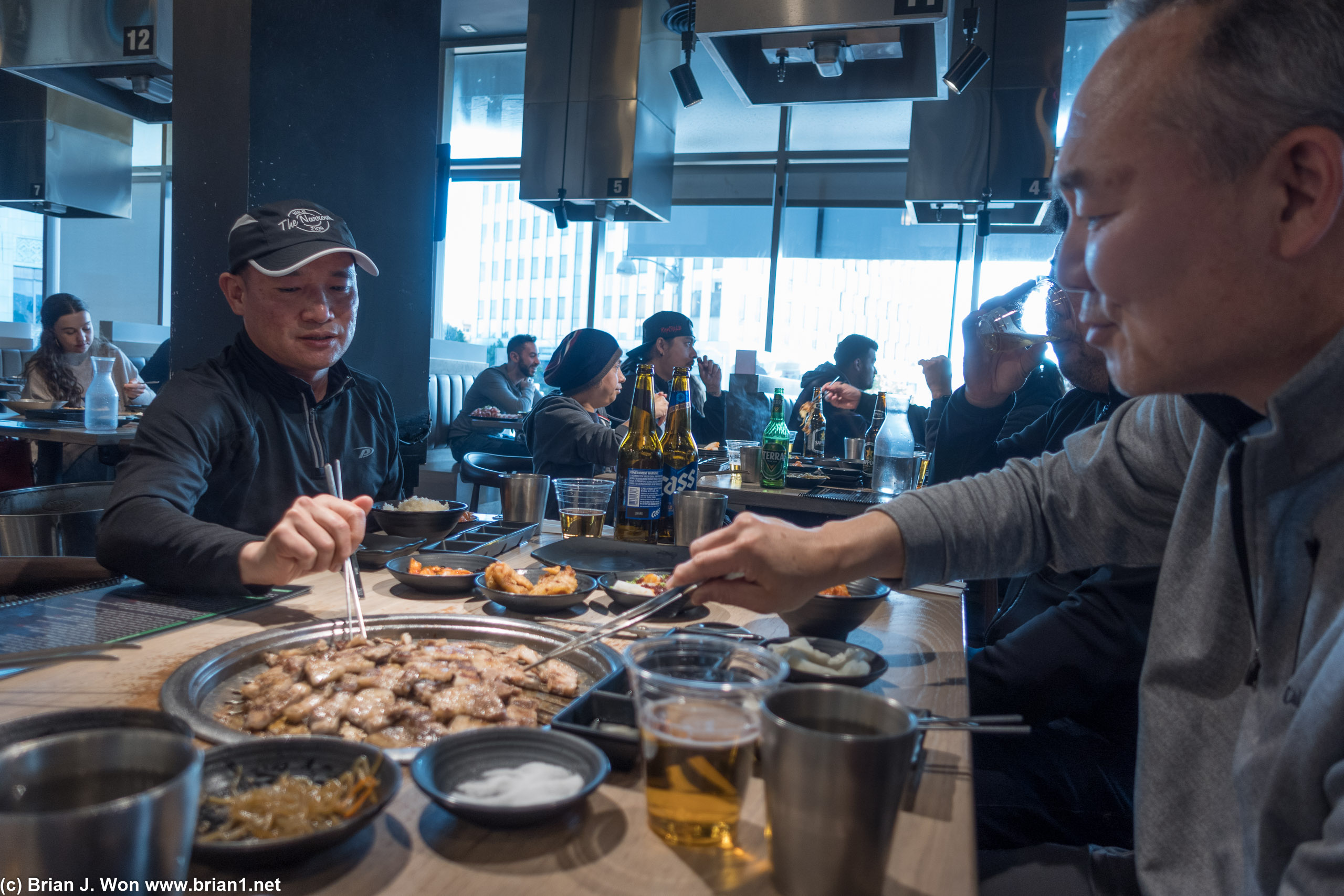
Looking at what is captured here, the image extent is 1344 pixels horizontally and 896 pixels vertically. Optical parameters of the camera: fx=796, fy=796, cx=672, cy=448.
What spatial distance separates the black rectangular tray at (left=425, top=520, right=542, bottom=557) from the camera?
1640 mm

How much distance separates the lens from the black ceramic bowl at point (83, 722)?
0.57 metres

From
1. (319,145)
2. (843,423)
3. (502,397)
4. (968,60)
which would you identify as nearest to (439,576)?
(319,145)

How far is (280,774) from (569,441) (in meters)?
2.77

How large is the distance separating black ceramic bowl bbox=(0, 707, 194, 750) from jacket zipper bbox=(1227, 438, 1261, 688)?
1.04 metres

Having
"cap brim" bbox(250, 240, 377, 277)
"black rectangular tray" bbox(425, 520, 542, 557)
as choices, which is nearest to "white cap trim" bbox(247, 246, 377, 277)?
"cap brim" bbox(250, 240, 377, 277)

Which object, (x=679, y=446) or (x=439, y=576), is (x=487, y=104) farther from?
(x=439, y=576)

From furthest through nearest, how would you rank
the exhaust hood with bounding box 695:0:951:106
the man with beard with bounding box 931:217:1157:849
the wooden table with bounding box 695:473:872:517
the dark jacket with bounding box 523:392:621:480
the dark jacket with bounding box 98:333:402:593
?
the dark jacket with bounding box 523:392:621:480, the exhaust hood with bounding box 695:0:951:106, the wooden table with bounding box 695:473:872:517, the man with beard with bounding box 931:217:1157:849, the dark jacket with bounding box 98:333:402:593

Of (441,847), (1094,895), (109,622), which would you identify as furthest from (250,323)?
(1094,895)

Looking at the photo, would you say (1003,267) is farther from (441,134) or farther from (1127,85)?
(1127,85)

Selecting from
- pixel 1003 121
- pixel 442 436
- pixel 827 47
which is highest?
pixel 1003 121

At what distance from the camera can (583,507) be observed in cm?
184

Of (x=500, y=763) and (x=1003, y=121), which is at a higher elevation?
(x=1003, y=121)

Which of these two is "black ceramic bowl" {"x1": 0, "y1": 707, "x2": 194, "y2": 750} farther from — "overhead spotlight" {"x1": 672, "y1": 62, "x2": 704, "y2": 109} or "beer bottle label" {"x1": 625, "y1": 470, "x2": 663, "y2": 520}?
"overhead spotlight" {"x1": 672, "y1": 62, "x2": 704, "y2": 109}

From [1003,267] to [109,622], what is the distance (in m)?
7.87
